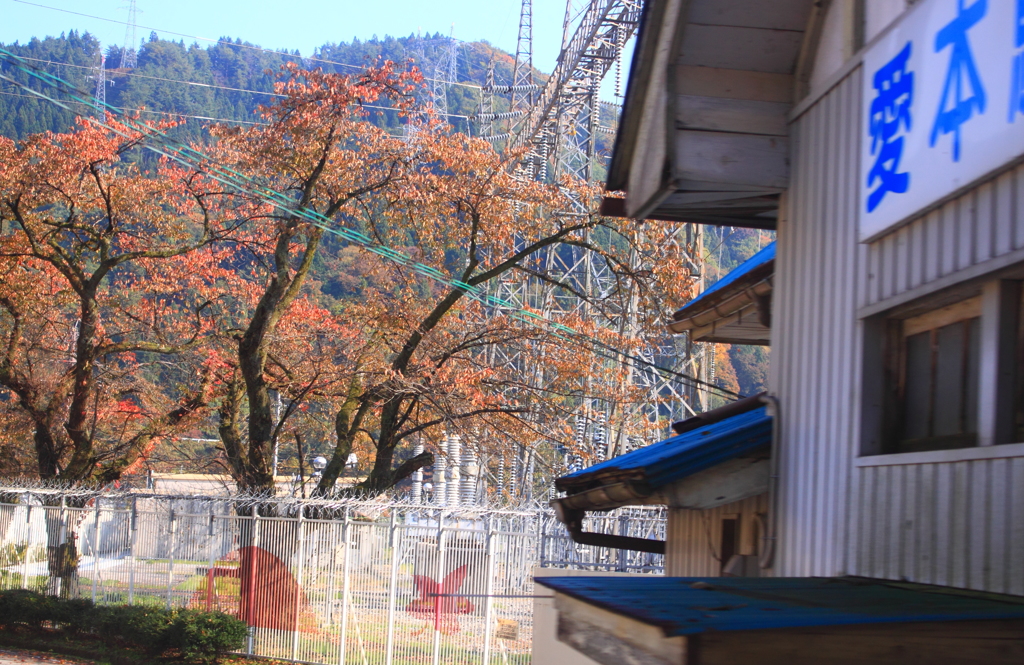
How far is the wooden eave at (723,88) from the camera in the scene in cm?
566

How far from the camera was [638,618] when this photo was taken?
2.98m

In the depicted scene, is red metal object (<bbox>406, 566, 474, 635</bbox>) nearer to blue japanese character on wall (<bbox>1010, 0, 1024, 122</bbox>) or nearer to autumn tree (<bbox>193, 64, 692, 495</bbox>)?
autumn tree (<bbox>193, 64, 692, 495</bbox>)

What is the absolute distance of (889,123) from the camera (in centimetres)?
447

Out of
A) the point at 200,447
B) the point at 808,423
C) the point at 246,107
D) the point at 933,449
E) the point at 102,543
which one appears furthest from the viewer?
the point at 246,107

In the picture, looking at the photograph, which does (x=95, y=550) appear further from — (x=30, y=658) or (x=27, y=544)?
(x=30, y=658)

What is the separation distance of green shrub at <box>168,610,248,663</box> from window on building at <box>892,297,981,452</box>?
14774 mm

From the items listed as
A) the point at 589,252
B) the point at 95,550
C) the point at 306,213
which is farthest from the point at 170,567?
the point at 589,252

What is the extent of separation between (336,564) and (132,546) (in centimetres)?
486

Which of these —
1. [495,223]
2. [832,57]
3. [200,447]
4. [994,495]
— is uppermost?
[495,223]

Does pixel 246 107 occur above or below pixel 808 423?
above

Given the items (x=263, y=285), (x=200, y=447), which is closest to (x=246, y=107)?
(x=200, y=447)

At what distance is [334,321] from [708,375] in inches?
370

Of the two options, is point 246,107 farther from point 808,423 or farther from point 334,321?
point 808,423

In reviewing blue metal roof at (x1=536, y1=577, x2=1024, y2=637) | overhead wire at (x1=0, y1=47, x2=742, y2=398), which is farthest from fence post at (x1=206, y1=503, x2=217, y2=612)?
blue metal roof at (x1=536, y1=577, x2=1024, y2=637)
